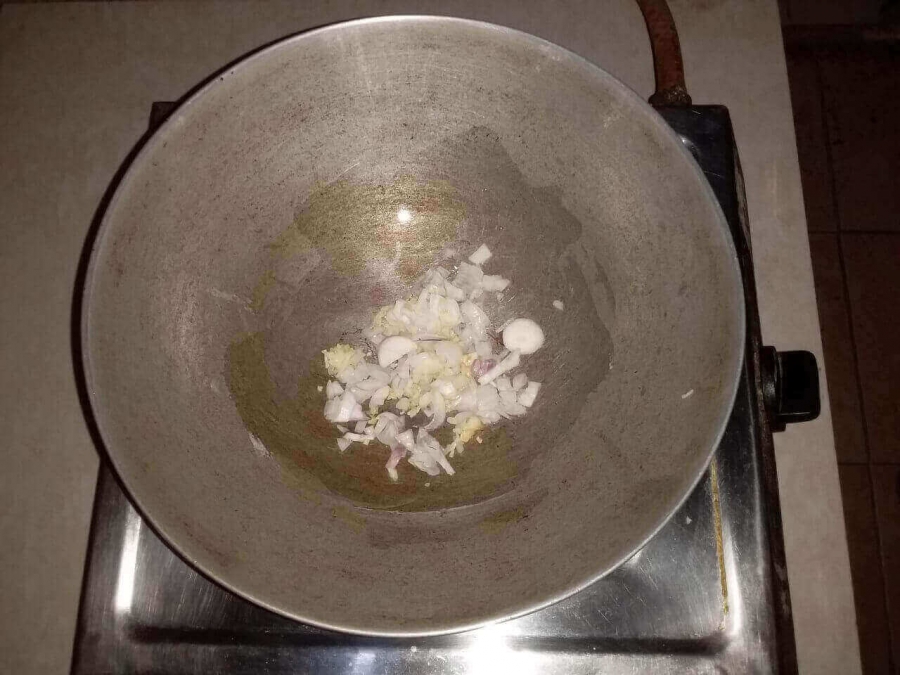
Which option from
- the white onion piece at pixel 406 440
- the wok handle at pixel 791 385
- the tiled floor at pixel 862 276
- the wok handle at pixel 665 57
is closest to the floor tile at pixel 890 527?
the tiled floor at pixel 862 276

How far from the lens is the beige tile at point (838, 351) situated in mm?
1117

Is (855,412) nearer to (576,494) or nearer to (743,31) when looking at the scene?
(743,31)

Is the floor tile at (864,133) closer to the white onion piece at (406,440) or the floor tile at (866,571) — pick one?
the floor tile at (866,571)

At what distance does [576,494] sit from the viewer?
21.5 inches

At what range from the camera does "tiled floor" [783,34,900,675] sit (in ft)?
3.56

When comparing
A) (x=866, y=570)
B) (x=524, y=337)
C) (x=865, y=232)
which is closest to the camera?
(x=524, y=337)

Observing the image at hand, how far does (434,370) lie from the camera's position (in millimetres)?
706

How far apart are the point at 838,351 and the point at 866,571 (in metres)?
0.39

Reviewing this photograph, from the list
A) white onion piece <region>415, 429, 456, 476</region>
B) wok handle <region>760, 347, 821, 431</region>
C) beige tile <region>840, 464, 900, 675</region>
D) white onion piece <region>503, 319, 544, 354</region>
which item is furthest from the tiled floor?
white onion piece <region>415, 429, 456, 476</region>

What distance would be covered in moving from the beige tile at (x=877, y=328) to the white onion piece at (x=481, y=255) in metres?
0.84

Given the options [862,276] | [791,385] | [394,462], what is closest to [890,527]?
[862,276]

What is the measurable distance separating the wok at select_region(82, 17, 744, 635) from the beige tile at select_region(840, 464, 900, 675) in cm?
79

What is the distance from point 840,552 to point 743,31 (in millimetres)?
717

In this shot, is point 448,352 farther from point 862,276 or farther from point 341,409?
point 862,276
